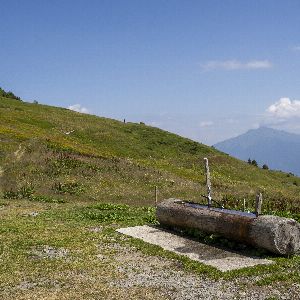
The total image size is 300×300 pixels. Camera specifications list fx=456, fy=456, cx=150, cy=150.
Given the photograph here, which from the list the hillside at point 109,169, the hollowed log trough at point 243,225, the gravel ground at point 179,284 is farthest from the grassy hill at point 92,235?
the hollowed log trough at point 243,225

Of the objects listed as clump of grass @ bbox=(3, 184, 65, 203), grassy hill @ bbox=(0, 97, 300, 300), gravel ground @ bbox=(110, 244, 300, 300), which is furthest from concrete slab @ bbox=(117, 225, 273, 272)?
clump of grass @ bbox=(3, 184, 65, 203)

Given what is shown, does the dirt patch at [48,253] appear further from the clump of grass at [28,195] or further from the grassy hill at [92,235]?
the clump of grass at [28,195]

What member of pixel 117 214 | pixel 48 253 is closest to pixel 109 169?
pixel 117 214

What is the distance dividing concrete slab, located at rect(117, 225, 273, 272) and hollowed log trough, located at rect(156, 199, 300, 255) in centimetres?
67

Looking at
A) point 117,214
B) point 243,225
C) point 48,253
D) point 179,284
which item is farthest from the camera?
point 117,214

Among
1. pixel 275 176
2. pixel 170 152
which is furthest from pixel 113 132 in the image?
pixel 275 176

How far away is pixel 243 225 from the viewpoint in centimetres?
1809

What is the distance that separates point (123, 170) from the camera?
51.2 metres

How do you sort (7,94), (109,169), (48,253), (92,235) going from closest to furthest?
(48,253)
(92,235)
(109,169)
(7,94)

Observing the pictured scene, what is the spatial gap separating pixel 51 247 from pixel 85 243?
1.49 m

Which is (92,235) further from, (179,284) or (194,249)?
(179,284)

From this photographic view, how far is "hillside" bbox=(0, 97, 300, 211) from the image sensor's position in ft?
139

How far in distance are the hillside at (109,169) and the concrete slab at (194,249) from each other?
1306cm

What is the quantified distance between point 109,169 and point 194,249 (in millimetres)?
32346
